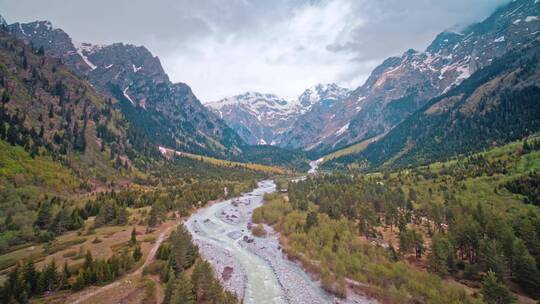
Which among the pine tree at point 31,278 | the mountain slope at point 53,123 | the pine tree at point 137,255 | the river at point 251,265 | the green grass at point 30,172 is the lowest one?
the river at point 251,265

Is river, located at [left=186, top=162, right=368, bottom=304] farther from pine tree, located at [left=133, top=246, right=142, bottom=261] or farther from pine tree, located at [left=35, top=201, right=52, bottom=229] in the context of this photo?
pine tree, located at [left=35, top=201, right=52, bottom=229]

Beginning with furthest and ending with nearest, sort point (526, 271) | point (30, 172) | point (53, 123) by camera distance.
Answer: point (53, 123) < point (30, 172) < point (526, 271)

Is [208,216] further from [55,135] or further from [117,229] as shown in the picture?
[55,135]

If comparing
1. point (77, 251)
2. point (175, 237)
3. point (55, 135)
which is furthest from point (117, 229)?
point (55, 135)

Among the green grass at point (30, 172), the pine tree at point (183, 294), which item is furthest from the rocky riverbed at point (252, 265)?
the green grass at point (30, 172)

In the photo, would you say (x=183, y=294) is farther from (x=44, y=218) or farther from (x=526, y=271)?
(x=44, y=218)

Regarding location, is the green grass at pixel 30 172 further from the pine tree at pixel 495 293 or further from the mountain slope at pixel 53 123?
the pine tree at pixel 495 293

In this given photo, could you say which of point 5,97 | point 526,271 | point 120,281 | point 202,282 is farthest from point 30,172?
point 526,271

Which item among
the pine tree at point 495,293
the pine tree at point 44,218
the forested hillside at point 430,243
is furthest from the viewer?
the pine tree at point 44,218
